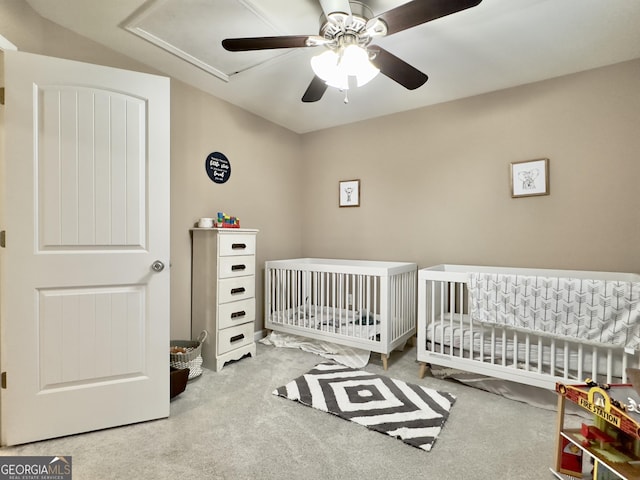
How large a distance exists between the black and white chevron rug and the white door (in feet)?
3.03

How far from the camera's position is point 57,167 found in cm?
161

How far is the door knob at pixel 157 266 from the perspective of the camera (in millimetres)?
1794

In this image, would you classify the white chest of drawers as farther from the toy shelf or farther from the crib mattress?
the toy shelf

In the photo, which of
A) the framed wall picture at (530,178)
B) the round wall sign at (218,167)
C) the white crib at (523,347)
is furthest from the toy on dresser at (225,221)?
the framed wall picture at (530,178)

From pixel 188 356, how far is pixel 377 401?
1345mm

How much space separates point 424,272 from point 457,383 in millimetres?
848

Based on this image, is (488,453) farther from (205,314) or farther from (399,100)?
(399,100)

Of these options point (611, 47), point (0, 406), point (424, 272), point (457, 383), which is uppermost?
point (611, 47)

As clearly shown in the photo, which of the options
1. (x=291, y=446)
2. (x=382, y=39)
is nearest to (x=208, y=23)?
(x=382, y=39)

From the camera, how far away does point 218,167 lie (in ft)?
9.55

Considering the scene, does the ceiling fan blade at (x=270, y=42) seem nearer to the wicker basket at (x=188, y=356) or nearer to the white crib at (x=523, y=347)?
the white crib at (x=523, y=347)

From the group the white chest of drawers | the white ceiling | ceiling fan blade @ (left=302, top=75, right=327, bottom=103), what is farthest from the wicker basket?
the white ceiling

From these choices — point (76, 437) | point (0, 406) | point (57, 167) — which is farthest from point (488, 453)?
point (57, 167)

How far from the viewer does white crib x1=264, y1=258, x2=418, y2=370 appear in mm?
2535
